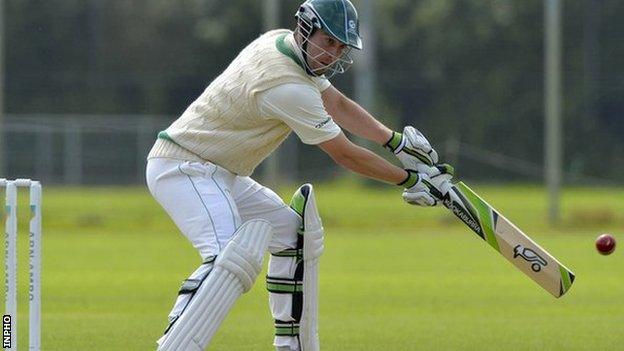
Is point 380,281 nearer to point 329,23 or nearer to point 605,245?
point 605,245

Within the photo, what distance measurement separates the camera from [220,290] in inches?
207

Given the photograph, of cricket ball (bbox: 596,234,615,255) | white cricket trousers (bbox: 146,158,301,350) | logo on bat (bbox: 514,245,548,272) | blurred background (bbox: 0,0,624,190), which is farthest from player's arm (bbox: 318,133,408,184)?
blurred background (bbox: 0,0,624,190)

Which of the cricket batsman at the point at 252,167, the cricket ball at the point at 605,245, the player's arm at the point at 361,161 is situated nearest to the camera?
the cricket batsman at the point at 252,167

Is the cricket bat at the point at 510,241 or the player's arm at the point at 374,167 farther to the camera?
the cricket bat at the point at 510,241

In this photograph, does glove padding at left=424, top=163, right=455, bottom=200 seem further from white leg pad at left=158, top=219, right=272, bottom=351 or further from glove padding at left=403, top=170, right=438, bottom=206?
white leg pad at left=158, top=219, right=272, bottom=351

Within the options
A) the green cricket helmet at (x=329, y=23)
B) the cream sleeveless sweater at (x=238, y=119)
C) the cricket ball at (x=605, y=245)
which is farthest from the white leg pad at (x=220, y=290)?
the cricket ball at (x=605, y=245)

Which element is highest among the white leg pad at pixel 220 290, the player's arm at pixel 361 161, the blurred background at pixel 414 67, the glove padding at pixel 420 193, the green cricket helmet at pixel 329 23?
the blurred background at pixel 414 67

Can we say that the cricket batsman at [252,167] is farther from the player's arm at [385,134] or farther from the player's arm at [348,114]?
the player's arm at [348,114]

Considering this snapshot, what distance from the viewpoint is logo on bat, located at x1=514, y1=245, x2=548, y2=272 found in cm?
587

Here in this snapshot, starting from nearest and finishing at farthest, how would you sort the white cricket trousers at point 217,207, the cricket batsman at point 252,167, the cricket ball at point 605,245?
the cricket batsman at point 252,167, the white cricket trousers at point 217,207, the cricket ball at point 605,245

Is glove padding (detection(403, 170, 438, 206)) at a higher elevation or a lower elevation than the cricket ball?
higher

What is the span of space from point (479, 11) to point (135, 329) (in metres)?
13.0

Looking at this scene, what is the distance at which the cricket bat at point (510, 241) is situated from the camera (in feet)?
19.1

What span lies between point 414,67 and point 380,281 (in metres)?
Answer: 9.58
